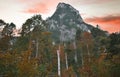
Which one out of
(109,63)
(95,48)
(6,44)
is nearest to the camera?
(109,63)

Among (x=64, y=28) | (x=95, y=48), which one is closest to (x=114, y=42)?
(x=95, y=48)

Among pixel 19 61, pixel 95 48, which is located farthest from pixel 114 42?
pixel 19 61

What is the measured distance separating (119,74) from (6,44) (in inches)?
1089

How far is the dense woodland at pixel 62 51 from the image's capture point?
44106 mm

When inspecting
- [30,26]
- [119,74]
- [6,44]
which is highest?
[30,26]

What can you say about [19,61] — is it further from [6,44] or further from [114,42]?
[114,42]

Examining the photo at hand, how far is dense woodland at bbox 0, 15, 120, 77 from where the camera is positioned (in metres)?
44.1

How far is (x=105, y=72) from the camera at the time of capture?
139 ft

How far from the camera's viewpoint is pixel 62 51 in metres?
71.8

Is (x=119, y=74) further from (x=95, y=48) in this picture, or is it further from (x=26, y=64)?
(x=95, y=48)

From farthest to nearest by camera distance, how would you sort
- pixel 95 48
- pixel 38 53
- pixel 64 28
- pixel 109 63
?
pixel 64 28
pixel 95 48
pixel 38 53
pixel 109 63

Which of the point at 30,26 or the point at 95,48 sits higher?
the point at 30,26

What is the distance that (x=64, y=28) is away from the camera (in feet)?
652

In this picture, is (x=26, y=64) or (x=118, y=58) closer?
(x=26, y=64)
